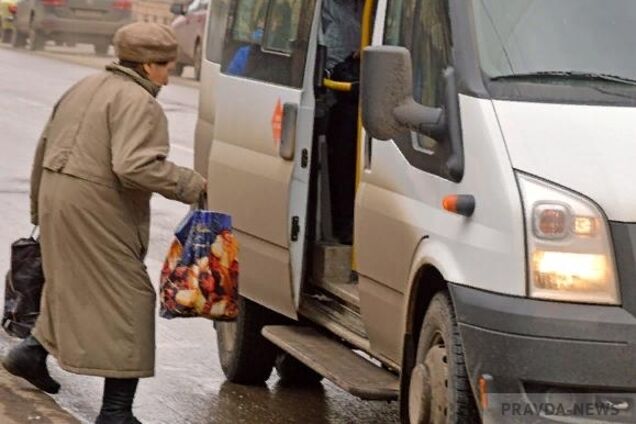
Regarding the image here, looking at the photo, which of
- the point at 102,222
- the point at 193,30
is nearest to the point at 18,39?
the point at 193,30

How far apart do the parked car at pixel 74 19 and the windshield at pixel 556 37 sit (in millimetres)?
31042

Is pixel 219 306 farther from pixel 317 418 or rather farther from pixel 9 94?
pixel 9 94

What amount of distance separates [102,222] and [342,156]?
1330 mm

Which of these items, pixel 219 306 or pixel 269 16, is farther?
pixel 269 16

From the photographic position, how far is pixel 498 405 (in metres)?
5.65

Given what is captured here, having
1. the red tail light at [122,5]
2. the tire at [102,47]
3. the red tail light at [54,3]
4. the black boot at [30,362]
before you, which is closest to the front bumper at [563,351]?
the black boot at [30,362]

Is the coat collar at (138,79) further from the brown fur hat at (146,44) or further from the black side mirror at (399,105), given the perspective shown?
the black side mirror at (399,105)

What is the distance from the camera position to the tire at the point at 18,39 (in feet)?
134

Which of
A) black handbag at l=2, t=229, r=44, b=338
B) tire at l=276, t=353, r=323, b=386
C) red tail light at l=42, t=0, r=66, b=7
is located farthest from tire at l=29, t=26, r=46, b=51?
black handbag at l=2, t=229, r=44, b=338

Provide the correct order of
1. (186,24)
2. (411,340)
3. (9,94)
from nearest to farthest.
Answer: (411,340)
(9,94)
(186,24)

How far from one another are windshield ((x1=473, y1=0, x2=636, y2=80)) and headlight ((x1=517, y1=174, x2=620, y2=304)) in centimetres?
65

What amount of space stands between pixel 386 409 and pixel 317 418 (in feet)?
1.22

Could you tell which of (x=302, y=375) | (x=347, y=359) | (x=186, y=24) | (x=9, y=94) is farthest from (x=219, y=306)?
(x=186, y=24)

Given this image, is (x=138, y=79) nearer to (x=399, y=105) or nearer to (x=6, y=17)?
(x=399, y=105)
